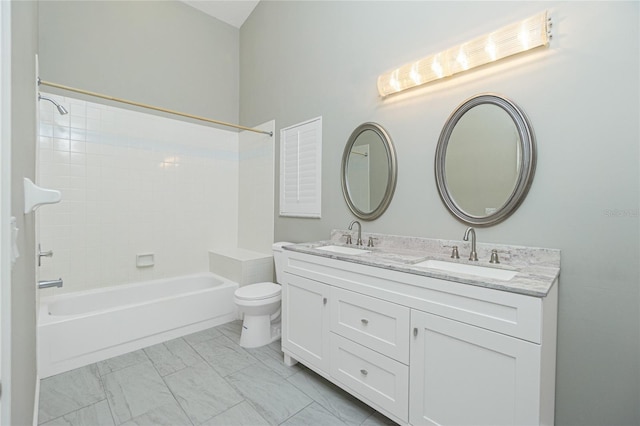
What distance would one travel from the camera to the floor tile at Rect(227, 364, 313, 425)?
1657 mm

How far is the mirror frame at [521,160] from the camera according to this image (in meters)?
1.53

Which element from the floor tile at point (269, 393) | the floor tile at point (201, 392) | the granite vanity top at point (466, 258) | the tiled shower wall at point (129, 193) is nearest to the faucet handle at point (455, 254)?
the granite vanity top at point (466, 258)

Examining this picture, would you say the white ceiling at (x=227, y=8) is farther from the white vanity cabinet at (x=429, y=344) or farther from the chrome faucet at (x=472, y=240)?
the chrome faucet at (x=472, y=240)

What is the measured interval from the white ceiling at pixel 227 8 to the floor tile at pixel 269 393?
3722 millimetres

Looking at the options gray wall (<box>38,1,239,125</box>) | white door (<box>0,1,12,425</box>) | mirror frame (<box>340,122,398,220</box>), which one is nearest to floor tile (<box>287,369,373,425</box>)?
mirror frame (<box>340,122,398,220</box>)

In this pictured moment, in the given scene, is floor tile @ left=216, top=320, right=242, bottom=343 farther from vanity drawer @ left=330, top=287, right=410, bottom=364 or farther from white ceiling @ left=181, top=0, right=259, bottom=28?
white ceiling @ left=181, top=0, right=259, bottom=28

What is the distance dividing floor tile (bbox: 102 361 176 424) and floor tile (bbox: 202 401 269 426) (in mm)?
339

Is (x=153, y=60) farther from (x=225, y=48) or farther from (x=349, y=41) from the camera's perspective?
(x=349, y=41)

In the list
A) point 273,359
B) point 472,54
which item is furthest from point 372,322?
point 472,54

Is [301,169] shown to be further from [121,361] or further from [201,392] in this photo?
[121,361]

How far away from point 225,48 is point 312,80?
1.65m

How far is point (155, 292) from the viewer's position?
302cm

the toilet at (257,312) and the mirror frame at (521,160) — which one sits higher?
the mirror frame at (521,160)

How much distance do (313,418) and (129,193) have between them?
2611 millimetres
